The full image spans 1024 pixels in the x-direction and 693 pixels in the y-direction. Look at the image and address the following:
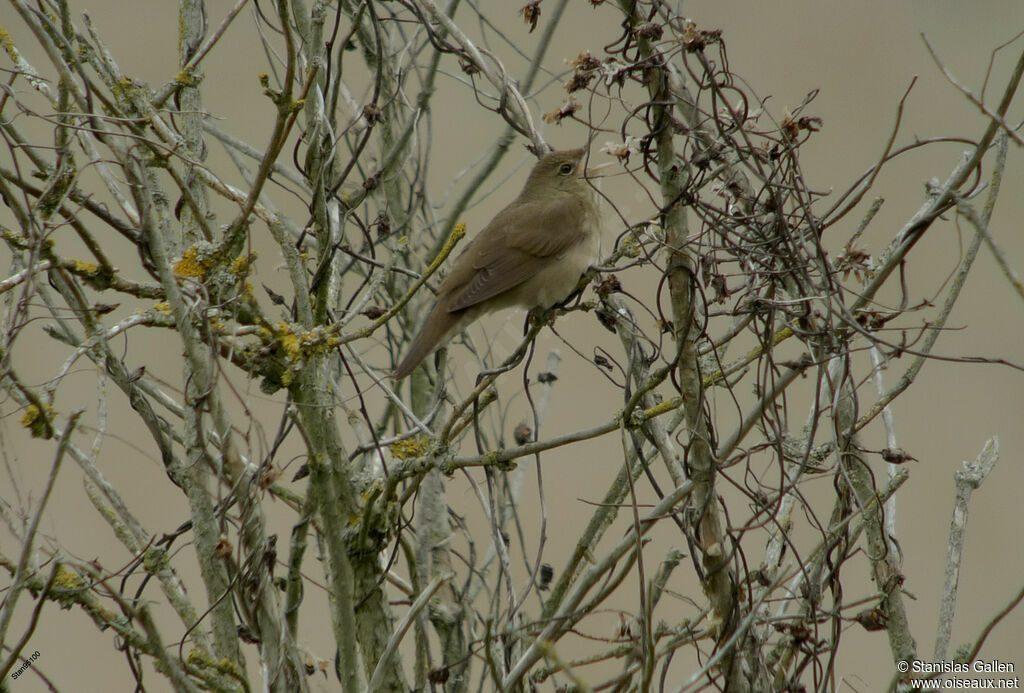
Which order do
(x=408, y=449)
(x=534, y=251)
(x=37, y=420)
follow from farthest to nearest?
(x=534, y=251), (x=408, y=449), (x=37, y=420)

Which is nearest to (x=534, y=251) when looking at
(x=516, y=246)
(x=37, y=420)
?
(x=516, y=246)

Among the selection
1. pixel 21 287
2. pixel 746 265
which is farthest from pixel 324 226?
pixel 746 265

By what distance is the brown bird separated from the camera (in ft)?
14.0

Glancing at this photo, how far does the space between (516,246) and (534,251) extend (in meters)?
0.09

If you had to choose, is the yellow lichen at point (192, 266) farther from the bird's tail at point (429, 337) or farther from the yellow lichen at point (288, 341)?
the bird's tail at point (429, 337)

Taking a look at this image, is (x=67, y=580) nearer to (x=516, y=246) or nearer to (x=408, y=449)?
(x=408, y=449)

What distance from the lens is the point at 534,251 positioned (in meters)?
4.42

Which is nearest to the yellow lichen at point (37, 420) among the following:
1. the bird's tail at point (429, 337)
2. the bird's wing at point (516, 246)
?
the bird's tail at point (429, 337)

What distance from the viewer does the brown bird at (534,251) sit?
426 centimetres

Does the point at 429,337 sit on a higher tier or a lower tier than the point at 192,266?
higher

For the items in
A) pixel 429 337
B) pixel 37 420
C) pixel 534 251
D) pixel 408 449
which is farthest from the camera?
pixel 534 251

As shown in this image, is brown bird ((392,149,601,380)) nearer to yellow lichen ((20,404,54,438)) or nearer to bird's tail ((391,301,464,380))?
bird's tail ((391,301,464,380))

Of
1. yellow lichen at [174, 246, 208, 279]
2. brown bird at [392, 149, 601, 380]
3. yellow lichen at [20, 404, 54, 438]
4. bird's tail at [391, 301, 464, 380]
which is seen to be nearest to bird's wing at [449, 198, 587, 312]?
brown bird at [392, 149, 601, 380]

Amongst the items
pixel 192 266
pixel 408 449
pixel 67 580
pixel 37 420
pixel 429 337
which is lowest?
pixel 67 580
